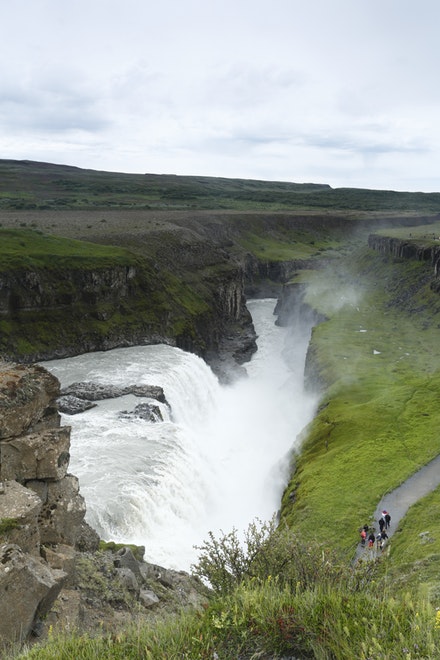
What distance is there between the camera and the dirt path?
127ft

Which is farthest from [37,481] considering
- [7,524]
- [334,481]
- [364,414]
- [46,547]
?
[364,414]

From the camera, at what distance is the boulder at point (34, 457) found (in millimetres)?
19297

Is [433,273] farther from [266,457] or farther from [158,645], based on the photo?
[158,645]

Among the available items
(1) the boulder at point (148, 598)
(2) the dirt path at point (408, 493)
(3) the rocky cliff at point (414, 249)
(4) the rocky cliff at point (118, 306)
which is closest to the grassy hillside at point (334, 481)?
(2) the dirt path at point (408, 493)

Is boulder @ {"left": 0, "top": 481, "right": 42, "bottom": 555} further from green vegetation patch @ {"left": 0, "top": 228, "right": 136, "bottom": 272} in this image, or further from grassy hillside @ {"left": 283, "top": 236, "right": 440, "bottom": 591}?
green vegetation patch @ {"left": 0, "top": 228, "right": 136, "bottom": 272}

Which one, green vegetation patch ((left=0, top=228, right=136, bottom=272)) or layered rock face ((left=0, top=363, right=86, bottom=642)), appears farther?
green vegetation patch ((left=0, top=228, right=136, bottom=272))

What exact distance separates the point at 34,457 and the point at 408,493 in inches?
1273

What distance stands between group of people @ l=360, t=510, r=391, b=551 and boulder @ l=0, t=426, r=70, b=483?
2191 centimetres

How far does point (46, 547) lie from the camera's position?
62.8ft

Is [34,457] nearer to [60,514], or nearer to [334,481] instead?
[60,514]

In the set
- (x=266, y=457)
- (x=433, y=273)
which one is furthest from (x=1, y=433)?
(x=433, y=273)

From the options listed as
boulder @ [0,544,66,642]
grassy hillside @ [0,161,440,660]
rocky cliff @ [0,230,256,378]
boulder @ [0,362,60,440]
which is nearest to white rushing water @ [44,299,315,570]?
rocky cliff @ [0,230,256,378]

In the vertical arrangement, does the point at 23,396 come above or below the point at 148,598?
above

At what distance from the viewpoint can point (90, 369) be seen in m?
68.4
